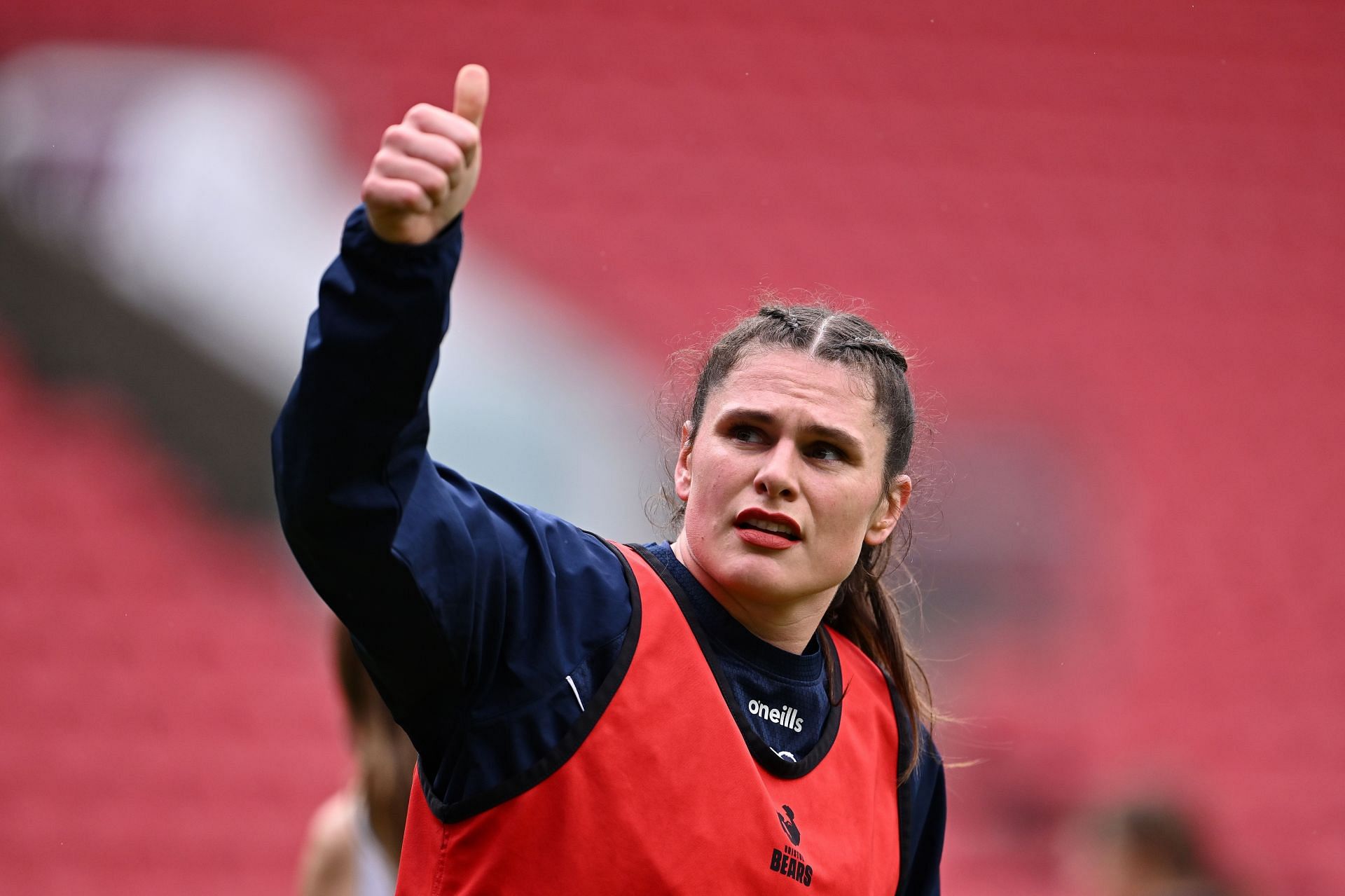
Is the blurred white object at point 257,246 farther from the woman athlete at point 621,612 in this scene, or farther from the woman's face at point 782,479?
the woman's face at point 782,479

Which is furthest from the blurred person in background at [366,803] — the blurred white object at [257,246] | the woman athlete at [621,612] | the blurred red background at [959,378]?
the blurred white object at [257,246]

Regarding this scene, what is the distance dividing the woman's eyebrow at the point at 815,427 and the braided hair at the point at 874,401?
92 mm

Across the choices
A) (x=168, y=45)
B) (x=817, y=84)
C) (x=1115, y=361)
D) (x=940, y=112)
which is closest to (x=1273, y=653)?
(x=1115, y=361)

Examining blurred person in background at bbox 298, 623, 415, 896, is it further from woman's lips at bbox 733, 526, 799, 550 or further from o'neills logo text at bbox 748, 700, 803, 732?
woman's lips at bbox 733, 526, 799, 550

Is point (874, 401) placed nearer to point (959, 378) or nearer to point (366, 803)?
point (366, 803)

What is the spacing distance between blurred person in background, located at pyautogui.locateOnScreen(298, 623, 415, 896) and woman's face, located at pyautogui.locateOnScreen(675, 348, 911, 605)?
1.19 m

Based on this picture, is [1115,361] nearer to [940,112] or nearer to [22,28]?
[940,112]

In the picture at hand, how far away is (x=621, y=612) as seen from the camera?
169 cm

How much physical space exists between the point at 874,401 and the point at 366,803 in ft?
5.03

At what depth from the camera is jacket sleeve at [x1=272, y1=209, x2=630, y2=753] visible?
Answer: 130 cm

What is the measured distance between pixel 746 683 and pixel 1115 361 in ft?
13.1

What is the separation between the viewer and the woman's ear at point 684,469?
200cm

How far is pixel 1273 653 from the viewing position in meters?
5.44

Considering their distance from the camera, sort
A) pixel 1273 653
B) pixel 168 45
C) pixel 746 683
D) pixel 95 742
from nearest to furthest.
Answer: pixel 746 683 → pixel 95 742 → pixel 168 45 → pixel 1273 653
